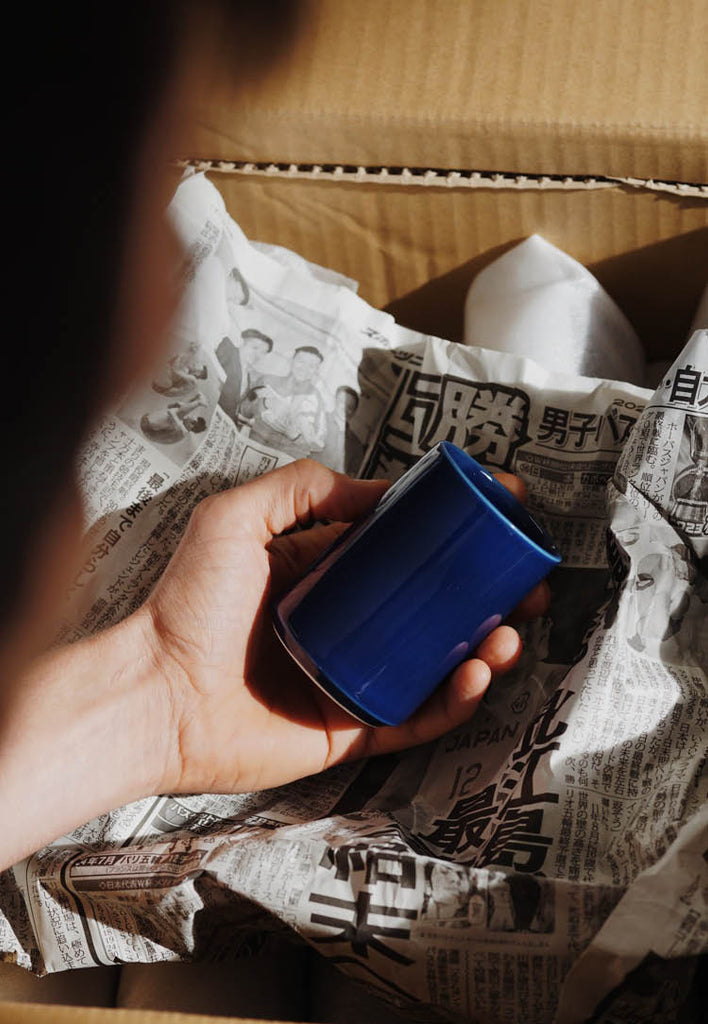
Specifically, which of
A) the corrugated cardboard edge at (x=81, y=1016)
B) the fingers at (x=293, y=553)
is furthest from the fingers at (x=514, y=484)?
the corrugated cardboard edge at (x=81, y=1016)

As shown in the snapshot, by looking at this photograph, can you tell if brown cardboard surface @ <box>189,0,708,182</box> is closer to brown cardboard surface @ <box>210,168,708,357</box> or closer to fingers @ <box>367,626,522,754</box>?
brown cardboard surface @ <box>210,168,708,357</box>

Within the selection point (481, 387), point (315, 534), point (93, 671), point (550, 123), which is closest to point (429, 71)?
point (550, 123)

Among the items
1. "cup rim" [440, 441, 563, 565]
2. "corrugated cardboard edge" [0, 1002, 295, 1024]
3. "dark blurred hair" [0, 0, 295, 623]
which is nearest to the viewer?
"dark blurred hair" [0, 0, 295, 623]

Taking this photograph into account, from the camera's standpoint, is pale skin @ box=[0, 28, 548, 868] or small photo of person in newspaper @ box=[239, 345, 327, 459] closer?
pale skin @ box=[0, 28, 548, 868]

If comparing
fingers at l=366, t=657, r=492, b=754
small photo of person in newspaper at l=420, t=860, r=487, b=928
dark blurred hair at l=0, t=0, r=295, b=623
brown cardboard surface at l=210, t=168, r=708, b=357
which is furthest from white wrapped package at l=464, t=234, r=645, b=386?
dark blurred hair at l=0, t=0, r=295, b=623

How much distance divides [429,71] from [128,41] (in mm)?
482

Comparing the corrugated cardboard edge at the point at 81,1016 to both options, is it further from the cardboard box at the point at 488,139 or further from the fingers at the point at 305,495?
the cardboard box at the point at 488,139

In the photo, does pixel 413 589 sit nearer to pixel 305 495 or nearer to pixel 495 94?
pixel 305 495

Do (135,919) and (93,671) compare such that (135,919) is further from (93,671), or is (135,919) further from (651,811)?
(651,811)

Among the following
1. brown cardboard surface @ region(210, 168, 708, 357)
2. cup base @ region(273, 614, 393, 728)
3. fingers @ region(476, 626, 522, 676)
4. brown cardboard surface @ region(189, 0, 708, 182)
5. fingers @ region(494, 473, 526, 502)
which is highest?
brown cardboard surface @ region(189, 0, 708, 182)

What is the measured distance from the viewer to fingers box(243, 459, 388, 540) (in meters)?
0.56

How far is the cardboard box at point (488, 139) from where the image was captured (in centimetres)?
62

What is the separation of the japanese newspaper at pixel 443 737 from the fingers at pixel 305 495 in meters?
0.07

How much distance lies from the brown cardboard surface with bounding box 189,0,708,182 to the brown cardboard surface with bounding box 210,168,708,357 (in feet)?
0.07
